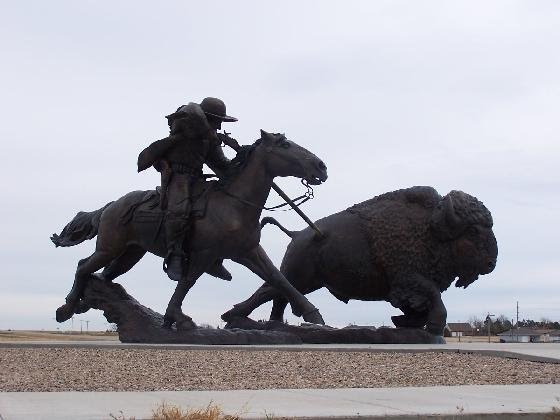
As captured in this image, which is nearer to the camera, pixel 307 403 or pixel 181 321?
pixel 307 403

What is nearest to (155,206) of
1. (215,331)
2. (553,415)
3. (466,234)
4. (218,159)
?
(218,159)

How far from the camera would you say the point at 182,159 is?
12203mm

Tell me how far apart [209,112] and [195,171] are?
87cm

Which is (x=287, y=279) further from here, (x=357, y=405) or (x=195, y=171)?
(x=357, y=405)

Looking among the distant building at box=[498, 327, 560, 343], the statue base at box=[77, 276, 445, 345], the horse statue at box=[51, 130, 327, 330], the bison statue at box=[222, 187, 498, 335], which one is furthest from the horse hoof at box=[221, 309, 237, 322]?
the distant building at box=[498, 327, 560, 343]

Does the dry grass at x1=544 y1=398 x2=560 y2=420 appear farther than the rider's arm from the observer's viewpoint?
No

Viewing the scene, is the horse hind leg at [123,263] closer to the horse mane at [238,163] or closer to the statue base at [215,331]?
the statue base at [215,331]

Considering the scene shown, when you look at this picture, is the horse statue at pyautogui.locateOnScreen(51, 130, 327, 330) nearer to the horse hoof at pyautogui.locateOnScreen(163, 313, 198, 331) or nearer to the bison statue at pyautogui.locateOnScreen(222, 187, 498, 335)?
the horse hoof at pyautogui.locateOnScreen(163, 313, 198, 331)

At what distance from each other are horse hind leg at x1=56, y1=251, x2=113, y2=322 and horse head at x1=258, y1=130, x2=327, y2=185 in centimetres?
274

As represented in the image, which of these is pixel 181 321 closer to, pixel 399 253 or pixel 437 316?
pixel 399 253

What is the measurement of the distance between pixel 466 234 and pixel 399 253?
3.21 feet

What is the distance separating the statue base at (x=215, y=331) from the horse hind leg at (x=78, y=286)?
0.34ft

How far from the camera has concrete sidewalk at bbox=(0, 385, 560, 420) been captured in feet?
16.2

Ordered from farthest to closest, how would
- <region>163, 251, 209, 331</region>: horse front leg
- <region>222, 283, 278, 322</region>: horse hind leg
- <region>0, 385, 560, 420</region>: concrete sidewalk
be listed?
<region>222, 283, 278, 322</region>: horse hind leg → <region>163, 251, 209, 331</region>: horse front leg → <region>0, 385, 560, 420</region>: concrete sidewalk
